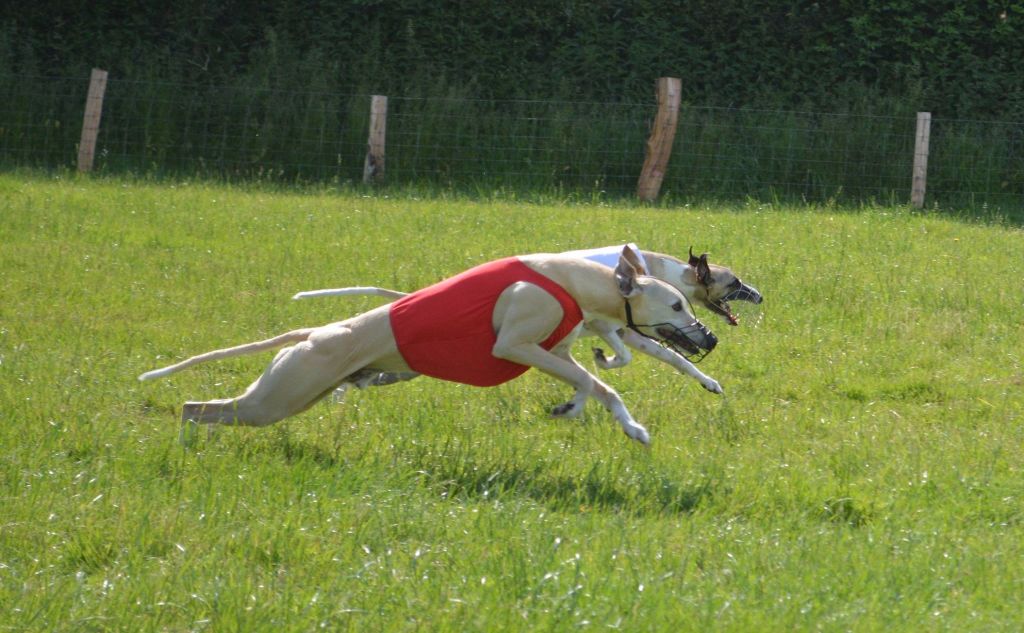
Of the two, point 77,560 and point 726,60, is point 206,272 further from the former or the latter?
point 726,60

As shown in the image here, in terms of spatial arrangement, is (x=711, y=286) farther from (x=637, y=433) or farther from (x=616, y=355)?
(x=637, y=433)

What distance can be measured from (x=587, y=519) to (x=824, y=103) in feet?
51.1

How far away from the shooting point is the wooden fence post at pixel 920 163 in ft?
52.9

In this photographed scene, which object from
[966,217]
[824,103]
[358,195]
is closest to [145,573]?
[358,195]

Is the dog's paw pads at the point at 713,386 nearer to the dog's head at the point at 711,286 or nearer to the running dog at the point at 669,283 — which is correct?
the running dog at the point at 669,283

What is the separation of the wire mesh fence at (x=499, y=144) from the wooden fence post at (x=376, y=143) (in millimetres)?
448

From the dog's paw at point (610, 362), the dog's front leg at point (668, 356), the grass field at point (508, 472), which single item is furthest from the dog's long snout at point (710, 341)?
the dog's paw at point (610, 362)

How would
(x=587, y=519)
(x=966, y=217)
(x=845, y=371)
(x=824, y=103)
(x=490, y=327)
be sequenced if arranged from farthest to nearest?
(x=824, y=103)
(x=966, y=217)
(x=845, y=371)
(x=490, y=327)
(x=587, y=519)

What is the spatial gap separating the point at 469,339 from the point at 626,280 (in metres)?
0.80

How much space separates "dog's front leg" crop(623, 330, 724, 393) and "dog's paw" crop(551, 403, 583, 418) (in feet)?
3.67

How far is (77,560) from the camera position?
4699mm

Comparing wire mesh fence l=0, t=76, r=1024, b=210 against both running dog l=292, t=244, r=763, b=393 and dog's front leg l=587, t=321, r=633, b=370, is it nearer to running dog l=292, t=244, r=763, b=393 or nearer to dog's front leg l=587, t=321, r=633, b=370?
running dog l=292, t=244, r=763, b=393

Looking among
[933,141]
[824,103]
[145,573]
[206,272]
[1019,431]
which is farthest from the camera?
[824,103]

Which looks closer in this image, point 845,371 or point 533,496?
point 533,496
